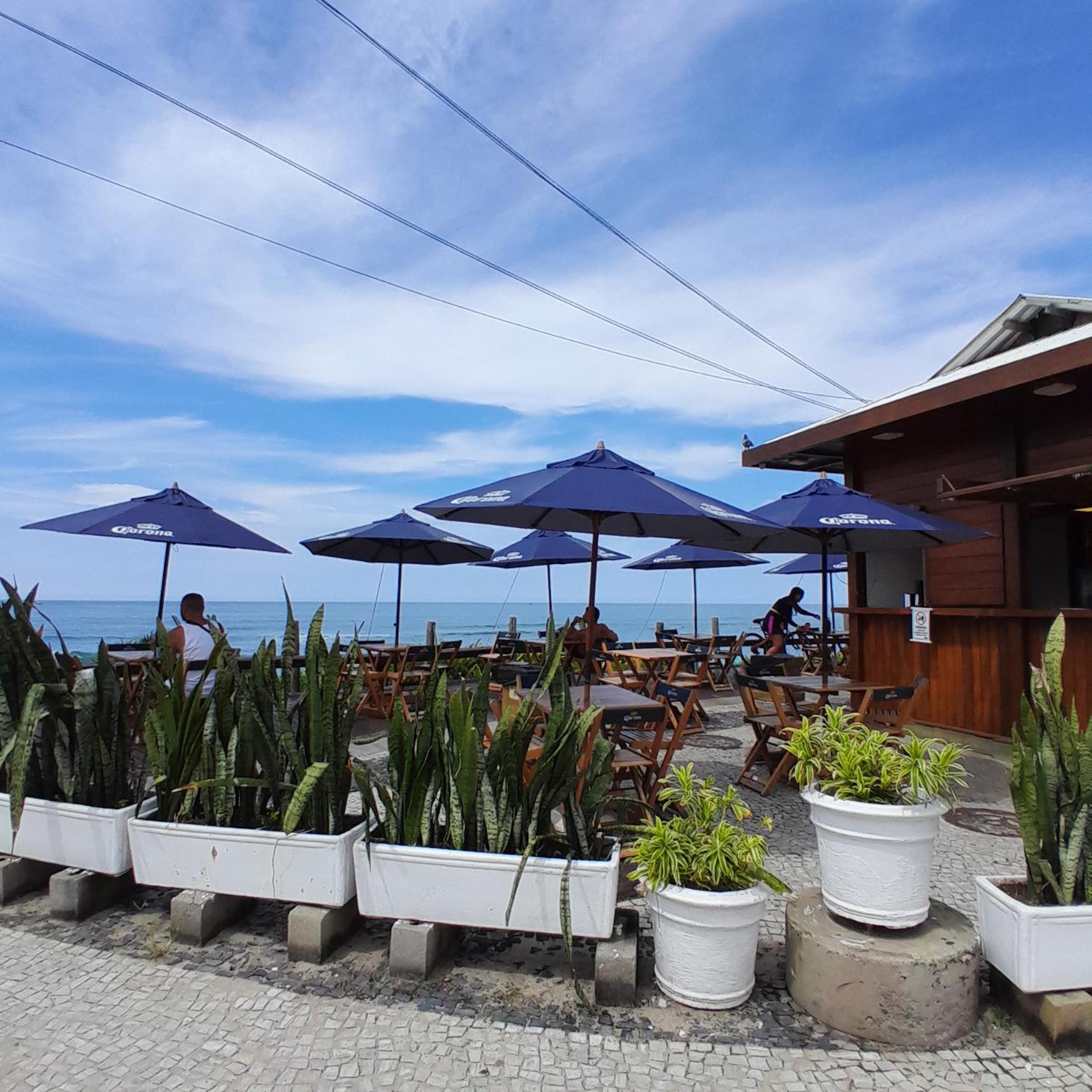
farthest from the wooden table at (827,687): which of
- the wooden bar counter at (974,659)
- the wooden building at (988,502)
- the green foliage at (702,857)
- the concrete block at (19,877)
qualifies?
the concrete block at (19,877)

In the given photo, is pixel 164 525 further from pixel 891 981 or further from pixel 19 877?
pixel 891 981

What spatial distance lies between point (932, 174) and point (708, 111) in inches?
173

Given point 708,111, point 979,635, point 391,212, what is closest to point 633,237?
point 708,111

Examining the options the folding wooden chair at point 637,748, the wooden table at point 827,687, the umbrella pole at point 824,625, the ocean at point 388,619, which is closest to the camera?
the folding wooden chair at point 637,748

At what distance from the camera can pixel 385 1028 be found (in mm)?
2350

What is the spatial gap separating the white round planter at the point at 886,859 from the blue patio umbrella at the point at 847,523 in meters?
2.97

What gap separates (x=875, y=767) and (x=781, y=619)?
26.5ft

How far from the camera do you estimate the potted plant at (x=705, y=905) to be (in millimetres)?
2416

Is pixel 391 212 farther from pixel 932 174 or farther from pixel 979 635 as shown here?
pixel 979 635

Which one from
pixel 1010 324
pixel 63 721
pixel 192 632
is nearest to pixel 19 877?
pixel 63 721

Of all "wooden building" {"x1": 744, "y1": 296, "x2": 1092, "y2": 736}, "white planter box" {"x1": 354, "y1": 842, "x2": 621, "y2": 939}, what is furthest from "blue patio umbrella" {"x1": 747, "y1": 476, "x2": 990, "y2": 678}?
"white planter box" {"x1": 354, "y1": 842, "x2": 621, "y2": 939}

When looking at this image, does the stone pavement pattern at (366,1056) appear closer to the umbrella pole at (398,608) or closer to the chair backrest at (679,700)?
the chair backrest at (679,700)

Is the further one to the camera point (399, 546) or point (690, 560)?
A: point (690, 560)

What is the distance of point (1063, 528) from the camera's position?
364 inches
